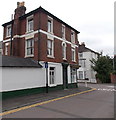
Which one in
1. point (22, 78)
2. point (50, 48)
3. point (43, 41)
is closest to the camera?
point (22, 78)

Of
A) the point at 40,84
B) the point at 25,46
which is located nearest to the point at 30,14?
the point at 25,46

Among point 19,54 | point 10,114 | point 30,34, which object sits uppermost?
point 30,34

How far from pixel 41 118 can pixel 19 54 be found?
10.9m

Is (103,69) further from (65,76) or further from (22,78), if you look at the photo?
(22,78)

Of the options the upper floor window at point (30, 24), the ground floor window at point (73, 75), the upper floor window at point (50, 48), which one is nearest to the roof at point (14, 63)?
the upper floor window at point (50, 48)

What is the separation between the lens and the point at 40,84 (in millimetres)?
13055

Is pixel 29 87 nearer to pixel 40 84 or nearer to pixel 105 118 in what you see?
pixel 40 84

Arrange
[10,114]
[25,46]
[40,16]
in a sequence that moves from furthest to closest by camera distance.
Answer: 1. [25,46]
2. [40,16]
3. [10,114]

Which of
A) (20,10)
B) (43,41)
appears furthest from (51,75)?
(20,10)

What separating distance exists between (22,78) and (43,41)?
4731 mm

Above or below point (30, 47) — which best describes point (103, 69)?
below

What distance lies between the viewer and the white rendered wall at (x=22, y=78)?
10.1 m

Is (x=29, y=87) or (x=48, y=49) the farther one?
(x=48, y=49)

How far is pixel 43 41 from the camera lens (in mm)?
13852
